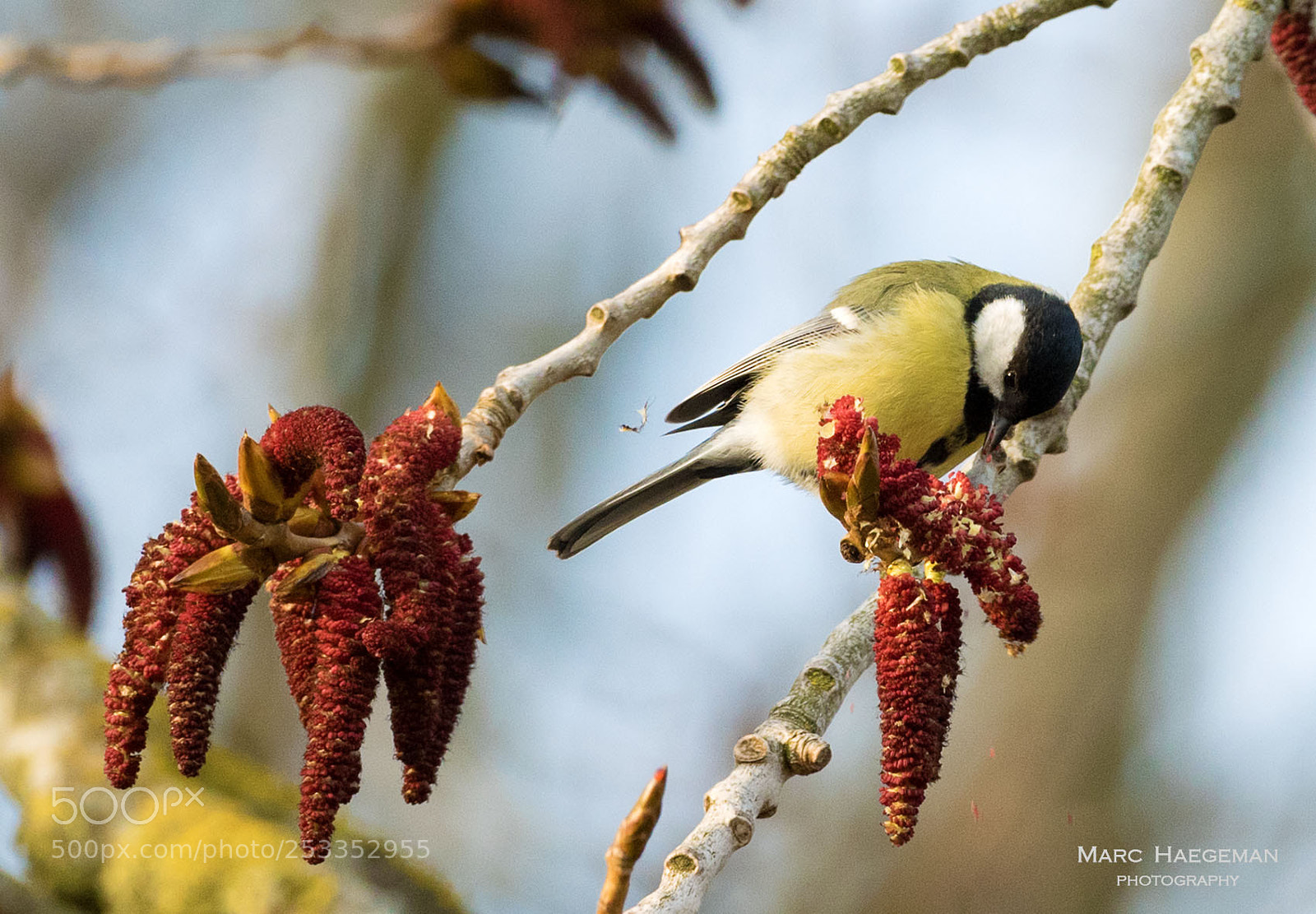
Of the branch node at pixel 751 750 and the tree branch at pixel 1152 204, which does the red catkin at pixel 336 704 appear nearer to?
the branch node at pixel 751 750

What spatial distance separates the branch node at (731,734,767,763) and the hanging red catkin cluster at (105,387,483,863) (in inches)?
17.0

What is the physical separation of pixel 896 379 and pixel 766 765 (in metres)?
1.64

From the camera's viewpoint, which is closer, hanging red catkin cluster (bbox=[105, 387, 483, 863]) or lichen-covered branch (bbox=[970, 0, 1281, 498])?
hanging red catkin cluster (bbox=[105, 387, 483, 863])

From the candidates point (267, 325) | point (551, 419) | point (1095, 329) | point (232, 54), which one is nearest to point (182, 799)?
point (232, 54)

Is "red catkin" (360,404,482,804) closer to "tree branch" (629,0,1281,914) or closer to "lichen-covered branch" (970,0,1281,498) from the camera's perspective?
"tree branch" (629,0,1281,914)

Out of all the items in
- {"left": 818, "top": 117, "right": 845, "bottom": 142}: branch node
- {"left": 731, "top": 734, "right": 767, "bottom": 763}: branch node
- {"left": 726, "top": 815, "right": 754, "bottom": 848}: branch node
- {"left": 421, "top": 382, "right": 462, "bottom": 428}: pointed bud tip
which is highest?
{"left": 818, "top": 117, "right": 845, "bottom": 142}: branch node

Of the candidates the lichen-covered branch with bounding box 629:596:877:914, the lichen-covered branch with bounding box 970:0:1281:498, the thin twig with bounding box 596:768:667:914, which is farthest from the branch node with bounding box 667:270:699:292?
the lichen-covered branch with bounding box 970:0:1281:498

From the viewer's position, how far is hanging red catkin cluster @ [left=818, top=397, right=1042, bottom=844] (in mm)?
1206

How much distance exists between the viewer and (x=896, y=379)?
2.85 meters

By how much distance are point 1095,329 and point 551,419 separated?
3212mm

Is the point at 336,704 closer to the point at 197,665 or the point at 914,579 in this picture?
the point at 197,665

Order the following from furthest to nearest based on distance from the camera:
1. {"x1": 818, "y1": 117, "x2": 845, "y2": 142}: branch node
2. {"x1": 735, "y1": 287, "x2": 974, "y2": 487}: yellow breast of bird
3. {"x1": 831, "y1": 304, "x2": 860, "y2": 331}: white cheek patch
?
{"x1": 831, "y1": 304, "x2": 860, "y2": 331}: white cheek patch
{"x1": 735, "y1": 287, "x2": 974, "y2": 487}: yellow breast of bird
{"x1": 818, "y1": 117, "x2": 845, "y2": 142}: branch node

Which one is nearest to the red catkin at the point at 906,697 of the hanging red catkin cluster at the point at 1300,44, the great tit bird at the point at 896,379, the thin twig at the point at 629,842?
the thin twig at the point at 629,842

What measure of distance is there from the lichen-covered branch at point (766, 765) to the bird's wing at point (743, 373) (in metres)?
1.41
